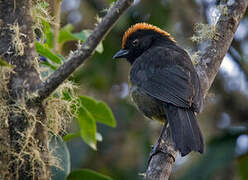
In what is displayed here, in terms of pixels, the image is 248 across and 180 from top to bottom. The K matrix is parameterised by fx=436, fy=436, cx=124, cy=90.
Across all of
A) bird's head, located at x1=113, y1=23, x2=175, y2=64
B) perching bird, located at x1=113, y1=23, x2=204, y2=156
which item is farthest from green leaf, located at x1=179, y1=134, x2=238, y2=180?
bird's head, located at x1=113, y1=23, x2=175, y2=64

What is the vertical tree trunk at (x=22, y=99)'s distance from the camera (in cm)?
241

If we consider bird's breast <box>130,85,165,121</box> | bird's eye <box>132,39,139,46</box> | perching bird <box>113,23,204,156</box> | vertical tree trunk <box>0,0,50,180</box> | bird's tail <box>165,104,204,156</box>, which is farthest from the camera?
bird's eye <box>132,39,139,46</box>

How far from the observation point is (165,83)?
4.22m

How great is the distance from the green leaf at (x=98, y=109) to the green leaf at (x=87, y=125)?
0.17 m

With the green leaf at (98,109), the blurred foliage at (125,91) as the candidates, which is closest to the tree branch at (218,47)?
the green leaf at (98,109)

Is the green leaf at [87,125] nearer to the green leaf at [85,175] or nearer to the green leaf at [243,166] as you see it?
the green leaf at [85,175]

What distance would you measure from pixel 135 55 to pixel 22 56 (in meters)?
2.62

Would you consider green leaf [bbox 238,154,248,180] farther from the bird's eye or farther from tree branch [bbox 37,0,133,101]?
tree branch [bbox 37,0,133,101]

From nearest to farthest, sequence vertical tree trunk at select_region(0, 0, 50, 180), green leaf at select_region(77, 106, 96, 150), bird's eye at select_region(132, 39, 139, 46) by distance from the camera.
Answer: vertical tree trunk at select_region(0, 0, 50, 180)
green leaf at select_region(77, 106, 96, 150)
bird's eye at select_region(132, 39, 139, 46)

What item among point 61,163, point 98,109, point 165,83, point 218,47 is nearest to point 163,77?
point 165,83

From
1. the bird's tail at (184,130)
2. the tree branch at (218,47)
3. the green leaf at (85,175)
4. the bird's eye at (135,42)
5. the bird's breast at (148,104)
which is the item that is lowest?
the green leaf at (85,175)

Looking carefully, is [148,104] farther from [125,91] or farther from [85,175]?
[125,91]

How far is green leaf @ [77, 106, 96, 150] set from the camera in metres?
3.30

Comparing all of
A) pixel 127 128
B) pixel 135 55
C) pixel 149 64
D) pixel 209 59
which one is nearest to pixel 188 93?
pixel 209 59
